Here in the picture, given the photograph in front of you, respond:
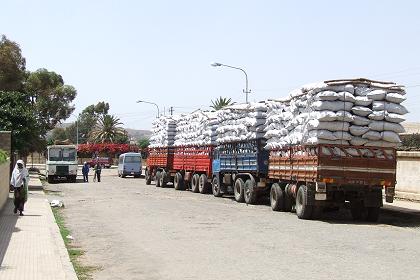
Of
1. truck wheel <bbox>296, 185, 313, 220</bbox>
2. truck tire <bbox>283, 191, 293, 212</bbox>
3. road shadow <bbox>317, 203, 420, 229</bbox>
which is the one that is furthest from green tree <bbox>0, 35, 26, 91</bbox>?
truck wheel <bbox>296, 185, 313, 220</bbox>

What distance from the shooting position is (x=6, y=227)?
15.0m

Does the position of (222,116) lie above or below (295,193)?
above

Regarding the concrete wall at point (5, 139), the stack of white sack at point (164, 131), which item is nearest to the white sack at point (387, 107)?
the concrete wall at point (5, 139)

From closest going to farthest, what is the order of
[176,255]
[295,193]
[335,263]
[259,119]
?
1. [335,263]
2. [176,255]
3. [295,193]
4. [259,119]

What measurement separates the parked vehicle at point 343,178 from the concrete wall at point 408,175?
250 inches

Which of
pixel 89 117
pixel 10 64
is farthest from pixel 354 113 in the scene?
pixel 89 117

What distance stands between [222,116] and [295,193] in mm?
9335

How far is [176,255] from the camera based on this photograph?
37.0 ft

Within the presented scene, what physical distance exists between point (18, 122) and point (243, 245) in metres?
23.3

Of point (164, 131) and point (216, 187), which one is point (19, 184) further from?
point (164, 131)

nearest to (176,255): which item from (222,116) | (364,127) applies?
(364,127)

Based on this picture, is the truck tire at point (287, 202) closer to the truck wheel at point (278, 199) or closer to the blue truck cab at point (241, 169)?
the truck wheel at point (278, 199)

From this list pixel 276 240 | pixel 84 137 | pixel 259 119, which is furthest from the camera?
pixel 84 137

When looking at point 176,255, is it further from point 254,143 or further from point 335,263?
point 254,143
